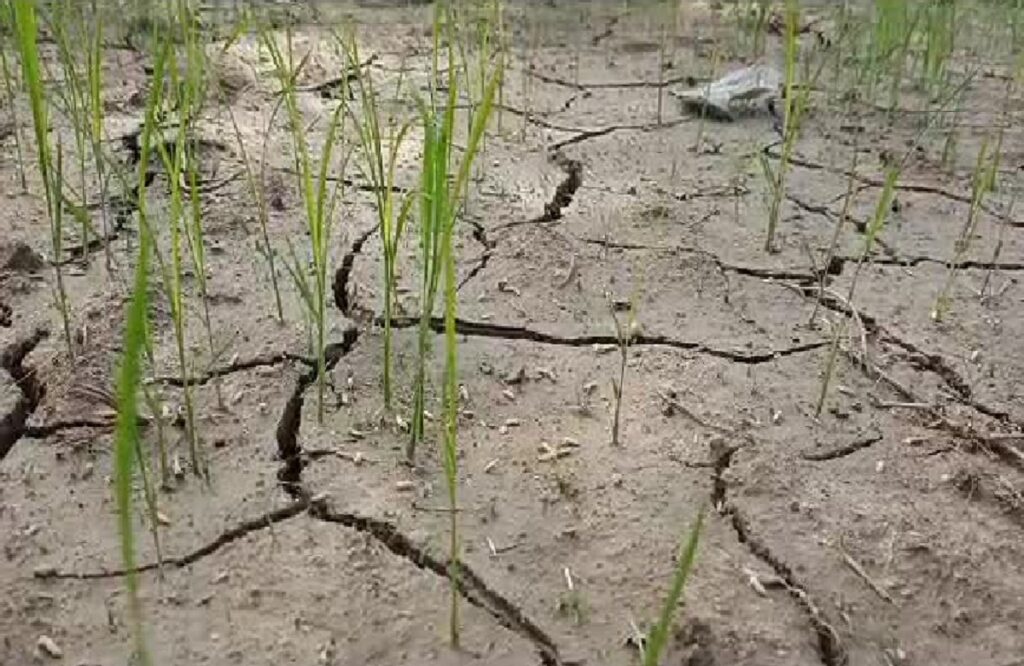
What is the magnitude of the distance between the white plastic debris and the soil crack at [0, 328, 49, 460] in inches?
74.3

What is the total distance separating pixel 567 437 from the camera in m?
1.90

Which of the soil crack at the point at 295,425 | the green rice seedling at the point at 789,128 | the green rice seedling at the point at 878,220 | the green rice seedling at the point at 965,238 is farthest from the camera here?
the green rice seedling at the point at 965,238

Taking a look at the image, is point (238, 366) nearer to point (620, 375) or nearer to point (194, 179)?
point (194, 179)

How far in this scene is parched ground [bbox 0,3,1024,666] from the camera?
1529 mm

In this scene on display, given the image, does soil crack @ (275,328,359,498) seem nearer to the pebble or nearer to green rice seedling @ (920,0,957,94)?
the pebble

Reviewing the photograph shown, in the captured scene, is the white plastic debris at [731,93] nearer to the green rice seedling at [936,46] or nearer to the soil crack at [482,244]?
the green rice seedling at [936,46]

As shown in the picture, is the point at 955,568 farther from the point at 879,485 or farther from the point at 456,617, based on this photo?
the point at 456,617

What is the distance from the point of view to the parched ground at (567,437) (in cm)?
153

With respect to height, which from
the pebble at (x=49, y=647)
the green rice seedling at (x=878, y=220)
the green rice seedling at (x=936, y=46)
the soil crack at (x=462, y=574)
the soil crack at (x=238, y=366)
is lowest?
the pebble at (x=49, y=647)

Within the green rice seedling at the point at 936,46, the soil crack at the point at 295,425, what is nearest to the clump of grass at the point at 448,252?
the soil crack at the point at 295,425

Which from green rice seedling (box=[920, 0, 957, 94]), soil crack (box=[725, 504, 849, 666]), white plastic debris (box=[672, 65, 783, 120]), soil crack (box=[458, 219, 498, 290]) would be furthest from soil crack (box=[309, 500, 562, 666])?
green rice seedling (box=[920, 0, 957, 94])

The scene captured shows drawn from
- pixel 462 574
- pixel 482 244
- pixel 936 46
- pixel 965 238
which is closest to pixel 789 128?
pixel 965 238

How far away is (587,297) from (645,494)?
65 cm

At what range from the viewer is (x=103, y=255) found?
7.77 feet
